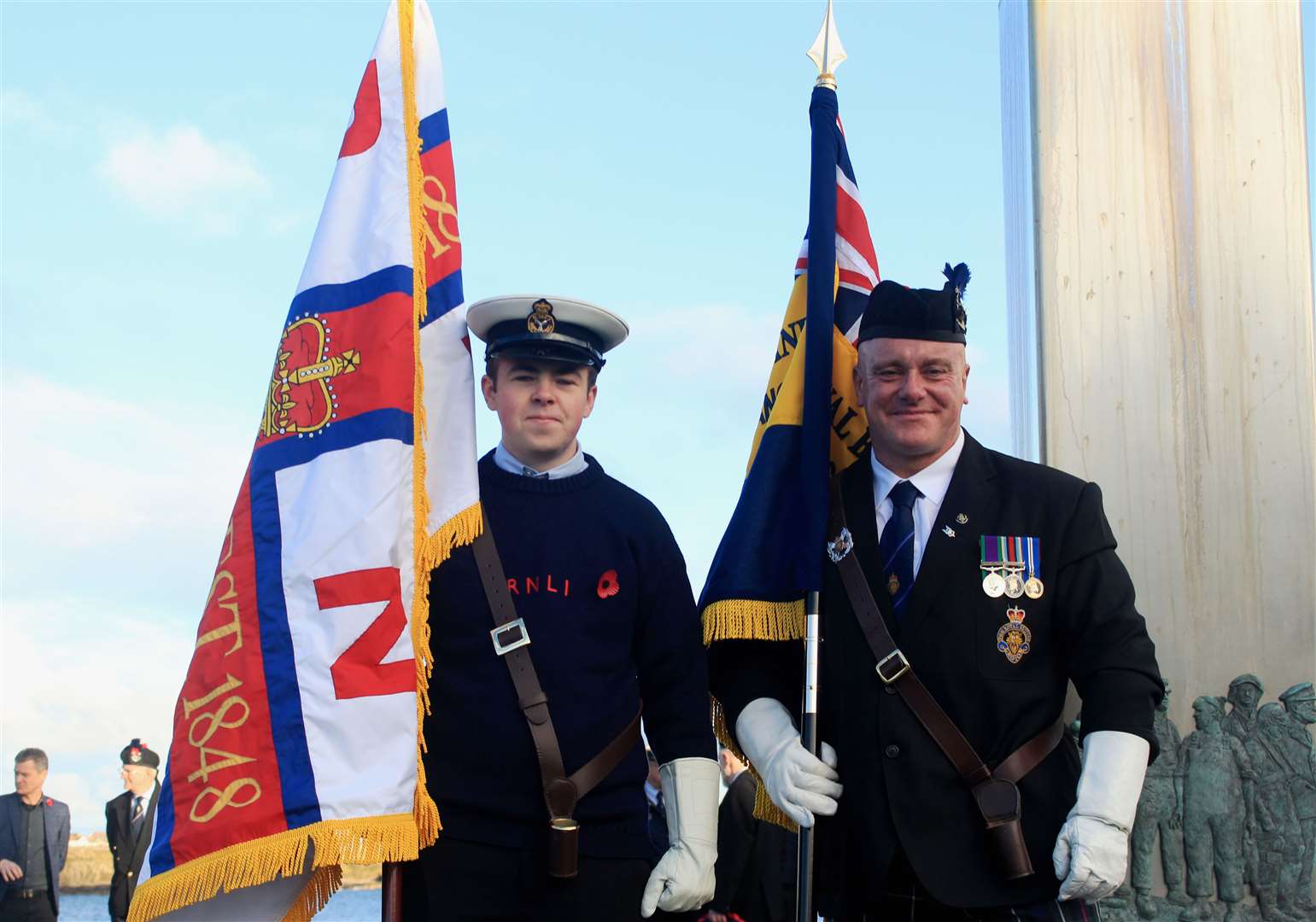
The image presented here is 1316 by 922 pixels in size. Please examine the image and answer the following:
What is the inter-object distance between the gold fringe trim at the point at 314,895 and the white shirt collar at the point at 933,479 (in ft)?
5.68

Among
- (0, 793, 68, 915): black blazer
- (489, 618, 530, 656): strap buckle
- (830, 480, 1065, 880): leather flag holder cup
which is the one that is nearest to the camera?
(830, 480, 1065, 880): leather flag holder cup

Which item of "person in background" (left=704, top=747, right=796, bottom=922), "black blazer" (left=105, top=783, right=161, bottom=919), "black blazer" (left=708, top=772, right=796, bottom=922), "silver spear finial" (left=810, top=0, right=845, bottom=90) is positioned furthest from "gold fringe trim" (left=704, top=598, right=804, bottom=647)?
"black blazer" (left=105, top=783, right=161, bottom=919)

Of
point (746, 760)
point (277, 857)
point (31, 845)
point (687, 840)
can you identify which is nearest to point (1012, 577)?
point (746, 760)

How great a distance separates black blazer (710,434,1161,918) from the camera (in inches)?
135

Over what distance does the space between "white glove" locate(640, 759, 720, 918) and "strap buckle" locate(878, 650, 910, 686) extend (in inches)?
23.7

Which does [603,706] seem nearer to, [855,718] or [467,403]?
[855,718]

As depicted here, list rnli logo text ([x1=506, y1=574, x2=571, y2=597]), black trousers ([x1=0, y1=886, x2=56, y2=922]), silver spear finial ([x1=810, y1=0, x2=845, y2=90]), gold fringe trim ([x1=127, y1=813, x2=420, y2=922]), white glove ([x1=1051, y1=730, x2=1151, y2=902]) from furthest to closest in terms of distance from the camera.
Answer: black trousers ([x1=0, y1=886, x2=56, y2=922]) → silver spear finial ([x1=810, y1=0, x2=845, y2=90]) → rnli logo text ([x1=506, y1=574, x2=571, y2=597]) → gold fringe trim ([x1=127, y1=813, x2=420, y2=922]) → white glove ([x1=1051, y1=730, x2=1151, y2=902])

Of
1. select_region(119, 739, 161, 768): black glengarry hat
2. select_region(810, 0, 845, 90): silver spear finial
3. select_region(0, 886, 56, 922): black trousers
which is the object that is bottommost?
select_region(0, 886, 56, 922): black trousers

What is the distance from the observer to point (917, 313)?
3846 mm

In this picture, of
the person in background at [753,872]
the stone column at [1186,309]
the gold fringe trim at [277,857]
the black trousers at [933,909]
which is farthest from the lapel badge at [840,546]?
the person in background at [753,872]

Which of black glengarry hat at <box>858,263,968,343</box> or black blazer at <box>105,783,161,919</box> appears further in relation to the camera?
black blazer at <box>105,783,161,919</box>

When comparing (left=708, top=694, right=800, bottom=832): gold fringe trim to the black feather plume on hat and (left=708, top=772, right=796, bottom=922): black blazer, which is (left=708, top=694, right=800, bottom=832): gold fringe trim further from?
(left=708, top=772, right=796, bottom=922): black blazer

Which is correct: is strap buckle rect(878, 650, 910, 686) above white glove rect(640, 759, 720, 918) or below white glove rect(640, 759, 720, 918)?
above

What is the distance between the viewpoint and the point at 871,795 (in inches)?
141
